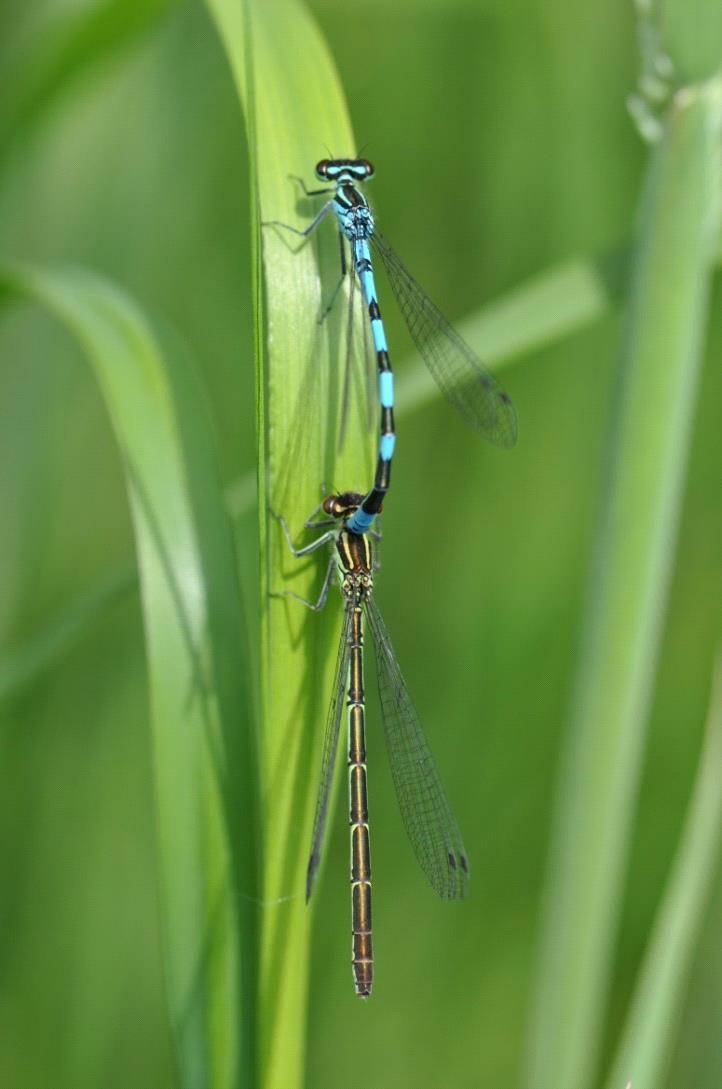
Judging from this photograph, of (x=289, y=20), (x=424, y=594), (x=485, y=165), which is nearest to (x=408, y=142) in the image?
(x=485, y=165)

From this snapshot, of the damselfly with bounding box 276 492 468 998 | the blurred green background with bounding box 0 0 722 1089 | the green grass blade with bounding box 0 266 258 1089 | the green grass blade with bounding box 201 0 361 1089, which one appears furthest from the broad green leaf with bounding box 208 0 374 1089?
the blurred green background with bounding box 0 0 722 1089

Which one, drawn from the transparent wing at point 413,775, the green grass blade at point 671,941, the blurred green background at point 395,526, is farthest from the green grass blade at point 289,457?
the blurred green background at point 395,526

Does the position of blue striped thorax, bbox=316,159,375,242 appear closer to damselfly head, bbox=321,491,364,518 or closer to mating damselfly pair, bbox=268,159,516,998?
mating damselfly pair, bbox=268,159,516,998

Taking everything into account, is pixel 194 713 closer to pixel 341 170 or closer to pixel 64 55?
pixel 341 170

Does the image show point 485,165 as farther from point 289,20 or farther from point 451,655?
point 289,20

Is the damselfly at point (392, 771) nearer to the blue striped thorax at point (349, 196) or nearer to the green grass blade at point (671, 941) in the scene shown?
the blue striped thorax at point (349, 196)

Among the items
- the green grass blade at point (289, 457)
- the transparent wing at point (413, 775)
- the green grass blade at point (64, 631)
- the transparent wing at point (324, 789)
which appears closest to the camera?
the green grass blade at point (289, 457)
